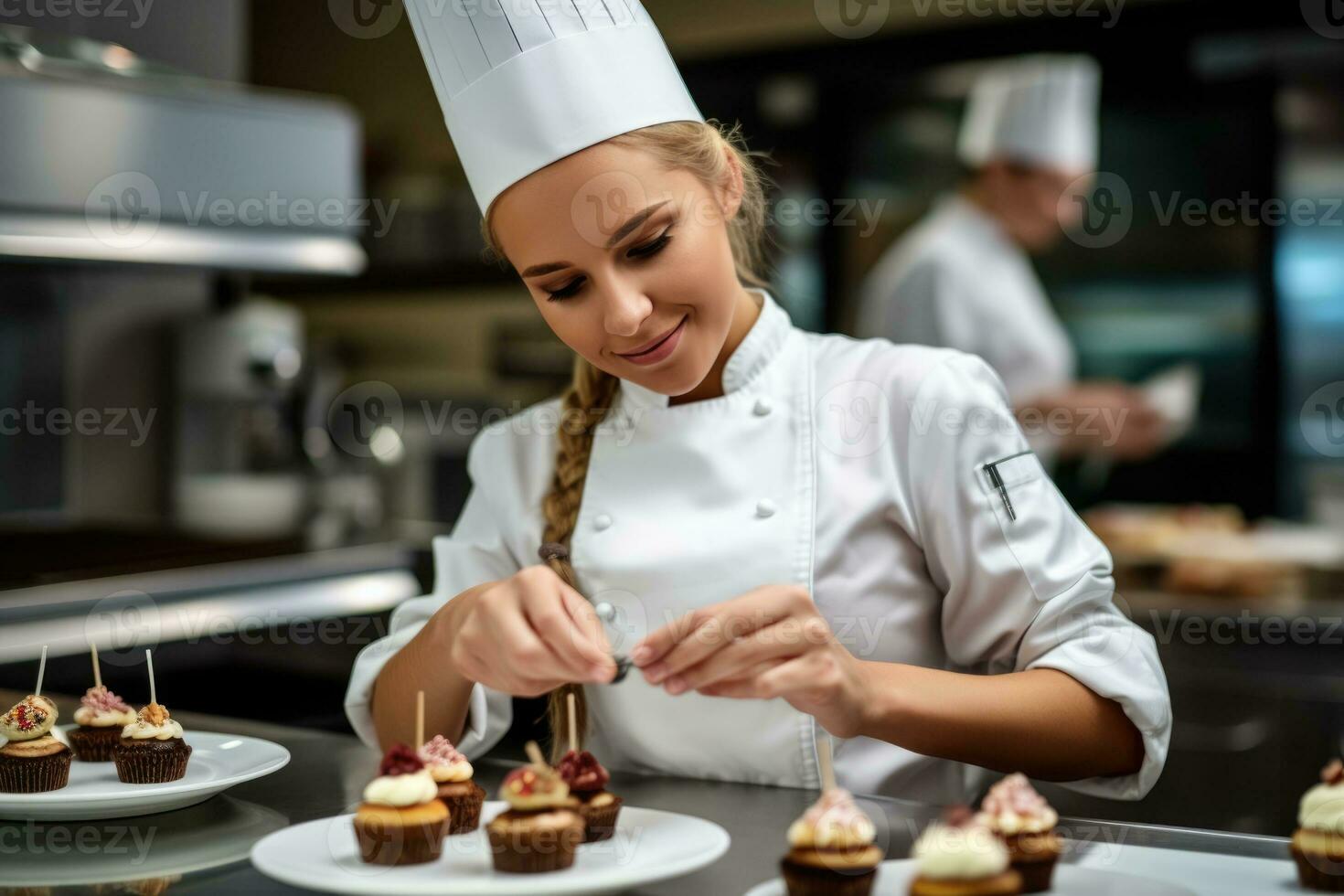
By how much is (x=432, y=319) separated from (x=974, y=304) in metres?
2.52

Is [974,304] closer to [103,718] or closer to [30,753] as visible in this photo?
[103,718]

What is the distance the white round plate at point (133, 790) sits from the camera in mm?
978

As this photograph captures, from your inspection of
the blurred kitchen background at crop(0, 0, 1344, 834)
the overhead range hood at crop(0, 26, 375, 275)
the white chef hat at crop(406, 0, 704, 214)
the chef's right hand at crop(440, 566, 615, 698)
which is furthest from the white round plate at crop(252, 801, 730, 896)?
the overhead range hood at crop(0, 26, 375, 275)

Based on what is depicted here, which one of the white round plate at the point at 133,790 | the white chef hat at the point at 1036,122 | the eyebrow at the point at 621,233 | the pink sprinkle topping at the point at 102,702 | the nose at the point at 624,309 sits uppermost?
the white chef hat at the point at 1036,122

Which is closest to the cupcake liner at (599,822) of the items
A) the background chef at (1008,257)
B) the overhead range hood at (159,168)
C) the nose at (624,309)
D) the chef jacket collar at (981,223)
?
the nose at (624,309)

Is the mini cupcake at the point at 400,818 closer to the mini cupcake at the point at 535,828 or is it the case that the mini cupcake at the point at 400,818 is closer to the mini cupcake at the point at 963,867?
the mini cupcake at the point at 535,828

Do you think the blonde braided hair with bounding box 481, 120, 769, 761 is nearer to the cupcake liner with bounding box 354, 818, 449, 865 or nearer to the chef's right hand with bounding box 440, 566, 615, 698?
the chef's right hand with bounding box 440, 566, 615, 698

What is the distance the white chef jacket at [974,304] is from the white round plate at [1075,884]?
229 centimetres

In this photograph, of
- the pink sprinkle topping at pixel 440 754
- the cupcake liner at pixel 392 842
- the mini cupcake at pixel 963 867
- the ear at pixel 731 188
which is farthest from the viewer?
the ear at pixel 731 188

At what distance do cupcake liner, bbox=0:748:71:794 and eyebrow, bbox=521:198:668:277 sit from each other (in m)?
0.53

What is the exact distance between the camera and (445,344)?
16.5 feet

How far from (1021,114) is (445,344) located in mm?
2497

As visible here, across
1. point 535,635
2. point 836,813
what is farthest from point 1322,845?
point 535,635

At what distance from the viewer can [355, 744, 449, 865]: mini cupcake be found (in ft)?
2.81
